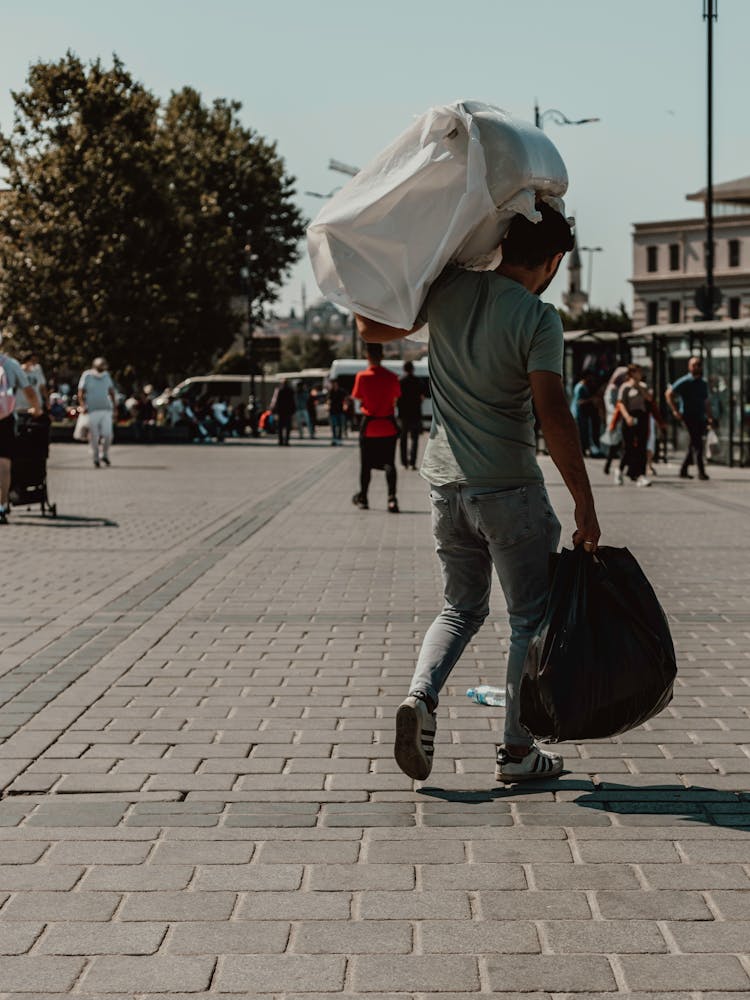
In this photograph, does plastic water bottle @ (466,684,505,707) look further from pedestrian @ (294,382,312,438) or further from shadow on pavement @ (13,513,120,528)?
pedestrian @ (294,382,312,438)

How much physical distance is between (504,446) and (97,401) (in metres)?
21.5

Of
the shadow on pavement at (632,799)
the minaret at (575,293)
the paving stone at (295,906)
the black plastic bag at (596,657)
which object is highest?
the minaret at (575,293)

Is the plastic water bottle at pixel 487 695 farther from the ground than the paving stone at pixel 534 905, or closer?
farther from the ground

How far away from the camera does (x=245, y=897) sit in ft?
12.6

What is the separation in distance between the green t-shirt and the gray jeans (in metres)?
0.07

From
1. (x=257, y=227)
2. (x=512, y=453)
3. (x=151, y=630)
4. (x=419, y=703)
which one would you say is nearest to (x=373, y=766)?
(x=419, y=703)

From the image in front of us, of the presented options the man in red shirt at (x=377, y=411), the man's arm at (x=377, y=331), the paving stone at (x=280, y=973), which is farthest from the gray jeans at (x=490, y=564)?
the man in red shirt at (x=377, y=411)

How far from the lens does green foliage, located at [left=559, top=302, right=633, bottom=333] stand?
342 feet

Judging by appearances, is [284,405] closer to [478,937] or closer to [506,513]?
[506,513]

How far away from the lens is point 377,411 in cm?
1616

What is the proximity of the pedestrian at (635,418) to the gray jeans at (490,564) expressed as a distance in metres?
15.5

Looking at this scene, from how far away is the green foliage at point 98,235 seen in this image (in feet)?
148

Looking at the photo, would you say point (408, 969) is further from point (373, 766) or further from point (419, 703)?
point (373, 766)

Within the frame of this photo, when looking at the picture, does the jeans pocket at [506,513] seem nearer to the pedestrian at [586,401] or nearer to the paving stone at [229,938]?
the paving stone at [229,938]
